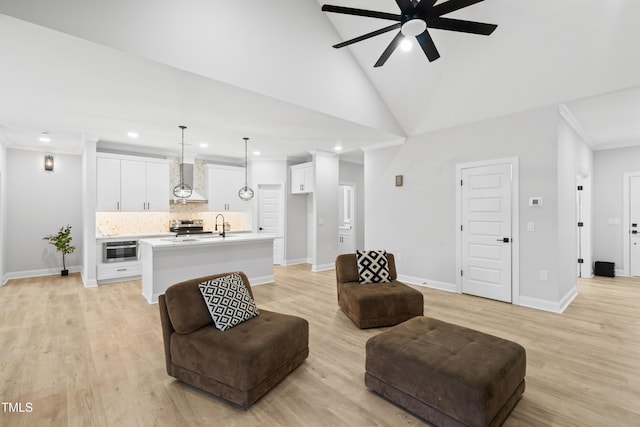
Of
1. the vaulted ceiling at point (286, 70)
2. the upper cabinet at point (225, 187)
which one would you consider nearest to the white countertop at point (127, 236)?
the upper cabinet at point (225, 187)

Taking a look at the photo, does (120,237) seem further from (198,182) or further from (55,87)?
(55,87)

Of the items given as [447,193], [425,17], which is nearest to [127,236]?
[447,193]

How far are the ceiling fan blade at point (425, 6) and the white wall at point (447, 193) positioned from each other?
2791 millimetres

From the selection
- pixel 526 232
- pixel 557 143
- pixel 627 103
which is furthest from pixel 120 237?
pixel 627 103

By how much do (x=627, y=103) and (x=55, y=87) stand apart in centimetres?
691

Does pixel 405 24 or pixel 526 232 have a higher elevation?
pixel 405 24

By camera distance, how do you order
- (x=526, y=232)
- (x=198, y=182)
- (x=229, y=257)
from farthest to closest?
(x=198, y=182), (x=229, y=257), (x=526, y=232)

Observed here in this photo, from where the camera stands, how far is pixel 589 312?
4078mm

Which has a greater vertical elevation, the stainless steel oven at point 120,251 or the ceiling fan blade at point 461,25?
the ceiling fan blade at point 461,25

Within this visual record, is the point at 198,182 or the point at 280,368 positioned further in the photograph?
the point at 198,182

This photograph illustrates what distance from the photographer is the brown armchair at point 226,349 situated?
2.10 m

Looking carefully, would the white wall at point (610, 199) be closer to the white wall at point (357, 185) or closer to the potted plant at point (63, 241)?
the white wall at point (357, 185)

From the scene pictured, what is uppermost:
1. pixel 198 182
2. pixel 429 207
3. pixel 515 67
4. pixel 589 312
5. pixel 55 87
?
pixel 515 67

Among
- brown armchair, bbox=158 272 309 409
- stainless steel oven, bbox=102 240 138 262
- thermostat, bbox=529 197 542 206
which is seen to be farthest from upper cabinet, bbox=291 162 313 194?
brown armchair, bbox=158 272 309 409
